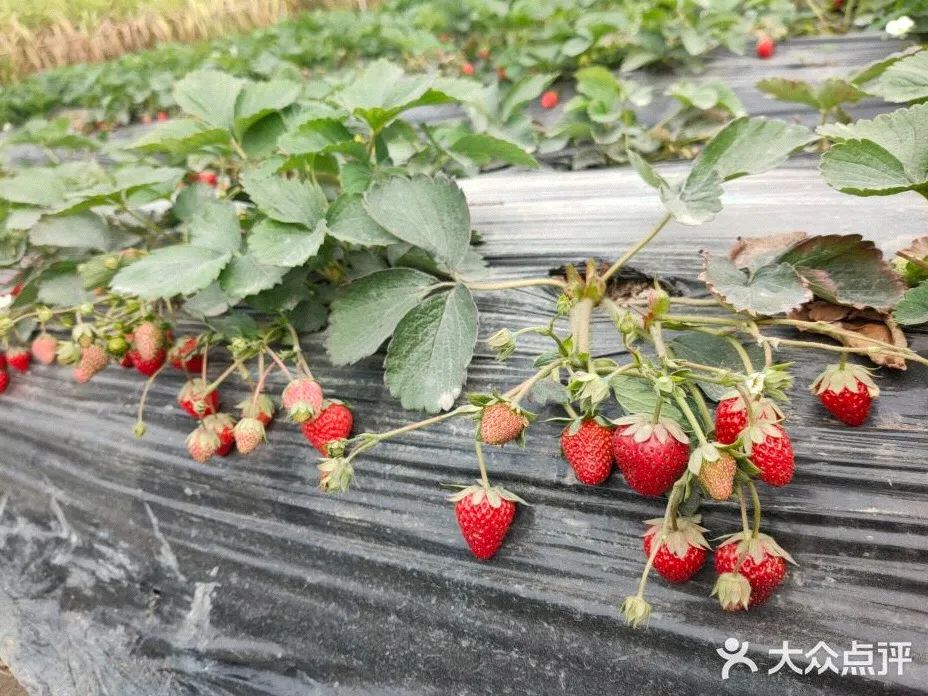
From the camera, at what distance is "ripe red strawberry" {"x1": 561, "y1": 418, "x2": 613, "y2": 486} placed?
0.72m

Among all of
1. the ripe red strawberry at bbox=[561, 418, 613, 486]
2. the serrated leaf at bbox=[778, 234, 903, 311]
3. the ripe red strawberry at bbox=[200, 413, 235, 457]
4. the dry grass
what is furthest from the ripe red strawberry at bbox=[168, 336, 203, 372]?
the dry grass

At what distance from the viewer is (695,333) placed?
2.67ft

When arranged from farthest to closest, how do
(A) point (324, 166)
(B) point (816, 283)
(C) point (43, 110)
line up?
(C) point (43, 110) < (A) point (324, 166) < (B) point (816, 283)

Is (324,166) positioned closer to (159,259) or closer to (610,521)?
(159,259)

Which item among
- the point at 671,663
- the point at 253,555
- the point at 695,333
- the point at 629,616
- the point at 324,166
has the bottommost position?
the point at 253,555

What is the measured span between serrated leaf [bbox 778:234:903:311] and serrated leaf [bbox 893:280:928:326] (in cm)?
3

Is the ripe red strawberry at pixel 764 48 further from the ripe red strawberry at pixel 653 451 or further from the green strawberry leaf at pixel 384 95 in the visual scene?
the ripe red strawberry at pixel 653 451

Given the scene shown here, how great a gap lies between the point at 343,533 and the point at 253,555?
0.20 m

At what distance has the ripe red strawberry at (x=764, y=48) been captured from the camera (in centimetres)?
212

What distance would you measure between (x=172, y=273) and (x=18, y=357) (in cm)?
90

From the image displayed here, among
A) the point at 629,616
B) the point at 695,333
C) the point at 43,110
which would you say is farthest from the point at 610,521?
the point at 43,110

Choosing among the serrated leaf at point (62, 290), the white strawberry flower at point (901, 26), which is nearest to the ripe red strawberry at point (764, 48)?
the white strawberry flower at point (901, 26)

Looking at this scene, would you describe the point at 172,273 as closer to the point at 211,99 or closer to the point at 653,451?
the point at 211,99

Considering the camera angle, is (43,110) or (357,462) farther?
(43,110)
